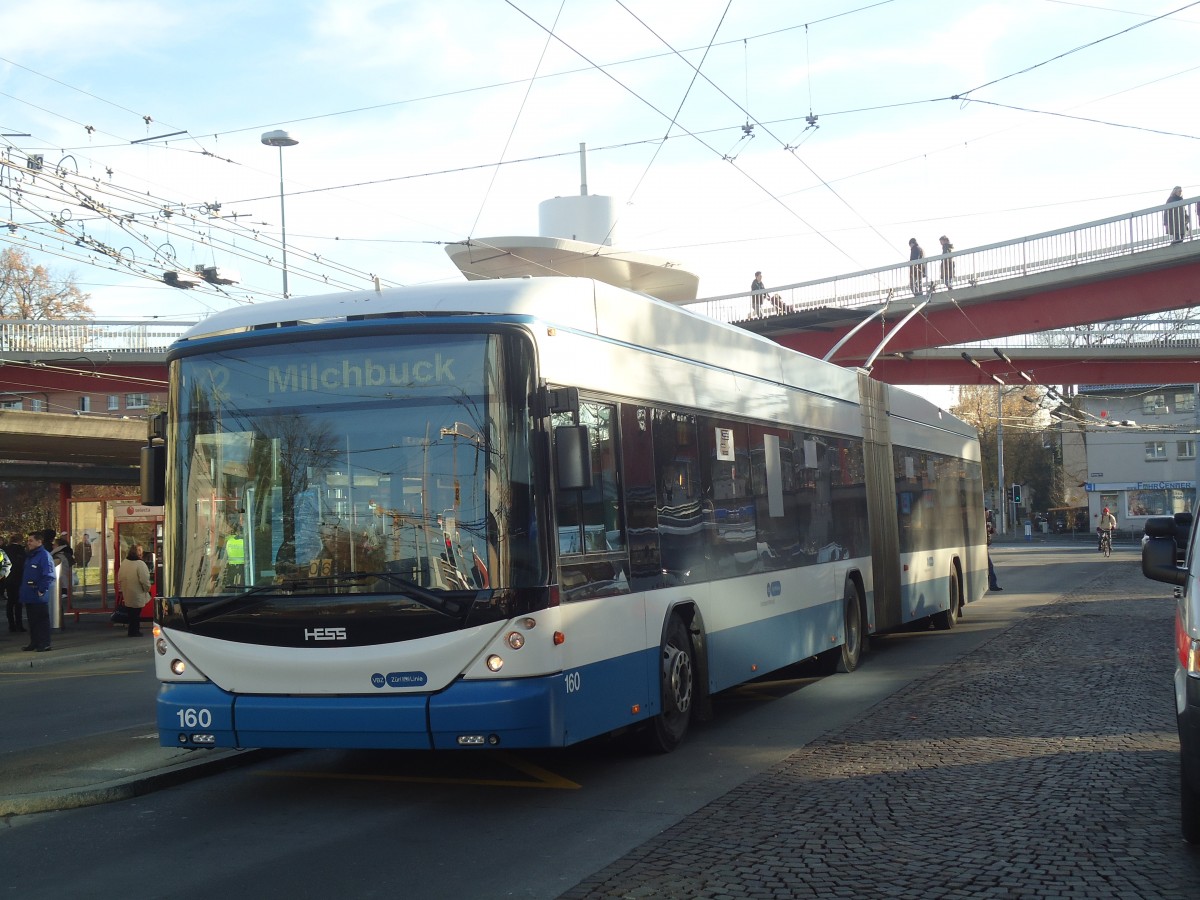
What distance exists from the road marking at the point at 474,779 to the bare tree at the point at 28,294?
50.8 metres

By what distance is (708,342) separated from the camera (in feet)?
35.5

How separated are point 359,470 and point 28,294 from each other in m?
53.8

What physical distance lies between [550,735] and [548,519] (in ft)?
3.99

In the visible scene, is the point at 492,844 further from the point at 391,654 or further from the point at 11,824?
the point at 11,824

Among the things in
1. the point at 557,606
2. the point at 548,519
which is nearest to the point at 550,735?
the point at 557,606

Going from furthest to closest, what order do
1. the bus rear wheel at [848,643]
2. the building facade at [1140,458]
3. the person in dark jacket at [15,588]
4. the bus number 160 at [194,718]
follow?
→ the building facade at [1140,458] → the person in dark jacket at [15,588] → the bus rear wheel at [848,643] → the bus number 160 at [194,718]

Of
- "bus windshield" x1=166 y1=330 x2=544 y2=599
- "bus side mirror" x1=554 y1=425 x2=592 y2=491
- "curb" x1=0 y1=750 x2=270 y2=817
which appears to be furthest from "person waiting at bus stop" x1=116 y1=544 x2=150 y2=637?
"bus side mirror" x1=554 y1=425 x2=592 y2=491

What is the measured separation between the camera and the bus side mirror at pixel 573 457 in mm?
7590

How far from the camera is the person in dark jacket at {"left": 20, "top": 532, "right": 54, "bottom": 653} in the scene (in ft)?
64.7

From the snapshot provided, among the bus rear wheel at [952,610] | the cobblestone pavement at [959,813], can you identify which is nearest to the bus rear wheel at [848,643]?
the cobblestone pavement at [959,813]

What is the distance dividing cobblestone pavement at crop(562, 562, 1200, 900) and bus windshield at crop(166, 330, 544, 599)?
78.2 inches

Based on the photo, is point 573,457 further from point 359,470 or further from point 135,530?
point 135,530

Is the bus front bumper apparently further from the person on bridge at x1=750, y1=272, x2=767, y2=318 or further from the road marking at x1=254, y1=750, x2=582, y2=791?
the person on bridge at x1=750, y1=272, x2=767, y2=318

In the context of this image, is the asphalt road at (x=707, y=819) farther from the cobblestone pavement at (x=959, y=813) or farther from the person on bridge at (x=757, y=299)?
the person on bridge at (x=757, y=299)
